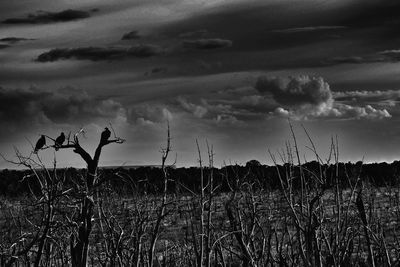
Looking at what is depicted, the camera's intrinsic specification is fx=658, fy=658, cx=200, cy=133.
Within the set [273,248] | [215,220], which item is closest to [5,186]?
[215,220]

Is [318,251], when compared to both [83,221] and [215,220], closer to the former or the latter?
[83,221]

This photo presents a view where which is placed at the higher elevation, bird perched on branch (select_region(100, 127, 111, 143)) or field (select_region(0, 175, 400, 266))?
bird perched on branch (select_region(100, 127, 111, 143))

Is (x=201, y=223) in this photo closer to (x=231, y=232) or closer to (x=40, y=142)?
(x=231, y=232)

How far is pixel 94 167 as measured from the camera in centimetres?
845

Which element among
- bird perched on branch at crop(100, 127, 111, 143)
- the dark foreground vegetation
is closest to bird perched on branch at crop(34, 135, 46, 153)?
the dark foreground vegetation

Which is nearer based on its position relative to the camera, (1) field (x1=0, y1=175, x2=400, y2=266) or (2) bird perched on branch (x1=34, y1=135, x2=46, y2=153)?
(1) field (x1=0, y1=175, x2=400, y2=266)

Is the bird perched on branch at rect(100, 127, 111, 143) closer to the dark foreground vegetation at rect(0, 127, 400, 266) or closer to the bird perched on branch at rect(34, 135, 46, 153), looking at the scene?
the dark foreground vegetation at rect(0, 127, 400, 266)

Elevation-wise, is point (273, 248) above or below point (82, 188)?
below

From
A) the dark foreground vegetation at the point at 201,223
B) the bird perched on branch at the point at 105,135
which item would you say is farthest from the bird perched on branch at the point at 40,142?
the bird perched on branch at the point at 105,135

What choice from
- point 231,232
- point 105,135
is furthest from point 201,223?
point 105,135

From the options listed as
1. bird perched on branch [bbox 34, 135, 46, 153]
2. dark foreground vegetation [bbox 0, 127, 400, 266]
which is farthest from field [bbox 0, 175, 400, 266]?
bird perched on branch [bbox 34, 135, 46, 153]

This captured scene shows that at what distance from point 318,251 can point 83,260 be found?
318 centimetres

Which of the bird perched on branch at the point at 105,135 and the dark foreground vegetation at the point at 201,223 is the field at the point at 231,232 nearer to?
the dark foreground vegetation at the point at 201,223

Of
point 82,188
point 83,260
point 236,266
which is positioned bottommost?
point 236,266
